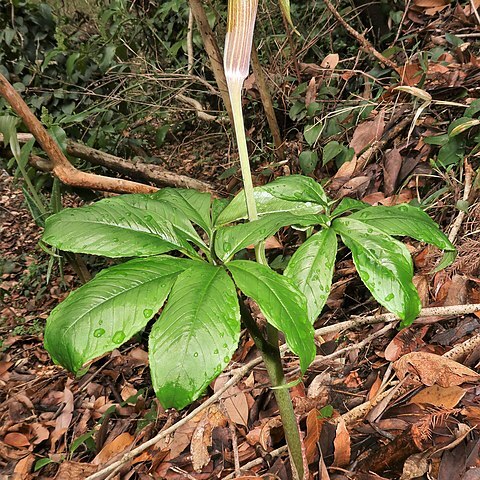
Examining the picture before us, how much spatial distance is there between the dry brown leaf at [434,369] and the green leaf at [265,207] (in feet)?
1.67

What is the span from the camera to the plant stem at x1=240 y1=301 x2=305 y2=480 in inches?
26.8

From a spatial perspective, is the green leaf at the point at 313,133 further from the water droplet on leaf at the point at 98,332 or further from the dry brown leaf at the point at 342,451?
the water droplet on leaf at the point at 98,332

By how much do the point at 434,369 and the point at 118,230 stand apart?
0.77 meters

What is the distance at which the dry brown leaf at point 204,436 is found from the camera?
1145mm

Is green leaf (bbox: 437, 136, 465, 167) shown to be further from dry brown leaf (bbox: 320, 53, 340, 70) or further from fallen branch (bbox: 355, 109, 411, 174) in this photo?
dry brown leaf (bbox: 320, 53, 340, 70)

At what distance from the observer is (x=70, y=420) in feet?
5.76

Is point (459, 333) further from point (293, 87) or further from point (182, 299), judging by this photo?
point (293, 87)

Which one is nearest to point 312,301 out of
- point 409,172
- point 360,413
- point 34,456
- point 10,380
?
point 360,413

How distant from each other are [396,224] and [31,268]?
9.07 feet

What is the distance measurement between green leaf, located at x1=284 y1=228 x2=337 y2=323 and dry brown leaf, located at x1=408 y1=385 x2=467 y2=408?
0.50 m

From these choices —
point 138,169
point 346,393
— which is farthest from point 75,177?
point 346,393

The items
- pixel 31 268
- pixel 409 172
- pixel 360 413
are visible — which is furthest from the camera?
pixel 31 268

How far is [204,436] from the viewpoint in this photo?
3.91ft

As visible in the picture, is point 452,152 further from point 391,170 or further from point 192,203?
point 192,203
